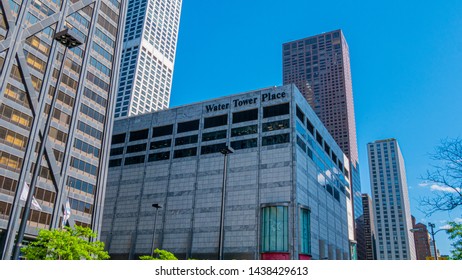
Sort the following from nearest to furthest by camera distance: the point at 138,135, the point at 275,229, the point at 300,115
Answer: the point at 275,229 → the point at 300,115 → the point at 138,135

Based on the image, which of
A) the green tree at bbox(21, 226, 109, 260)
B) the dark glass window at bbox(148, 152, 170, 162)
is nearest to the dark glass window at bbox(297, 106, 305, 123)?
the dark glass window at bbox(148, 152, 170, 162)

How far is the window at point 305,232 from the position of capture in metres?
74.6

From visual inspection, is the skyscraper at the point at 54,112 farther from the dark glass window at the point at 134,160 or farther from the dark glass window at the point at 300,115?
the dark glass window at the point at 300,115

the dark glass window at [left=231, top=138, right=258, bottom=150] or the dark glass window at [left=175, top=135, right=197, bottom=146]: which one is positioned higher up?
the dark glass window at [left=175, top=135, right=197, bottom=146]

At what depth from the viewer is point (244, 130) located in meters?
85.1

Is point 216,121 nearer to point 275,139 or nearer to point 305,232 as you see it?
point 275,139

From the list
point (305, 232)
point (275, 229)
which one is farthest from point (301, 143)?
point (275, 229)

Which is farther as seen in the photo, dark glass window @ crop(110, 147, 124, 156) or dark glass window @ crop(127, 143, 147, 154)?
dark glass window @ crop(110, 147, 124, 156)

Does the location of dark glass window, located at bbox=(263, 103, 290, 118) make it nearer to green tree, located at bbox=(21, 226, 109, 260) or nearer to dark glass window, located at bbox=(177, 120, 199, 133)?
dark glass window, located at bbox=(177, 120, 199, 133)

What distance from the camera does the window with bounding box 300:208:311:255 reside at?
2936 inches

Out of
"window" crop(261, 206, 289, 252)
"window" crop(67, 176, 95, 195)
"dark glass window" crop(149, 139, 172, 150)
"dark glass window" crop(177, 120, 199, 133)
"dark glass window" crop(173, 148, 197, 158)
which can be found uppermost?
"dark glass window" crop(177, 120, 199, 133)

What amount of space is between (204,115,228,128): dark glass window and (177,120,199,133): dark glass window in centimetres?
236

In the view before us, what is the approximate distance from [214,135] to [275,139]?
47.2ft
